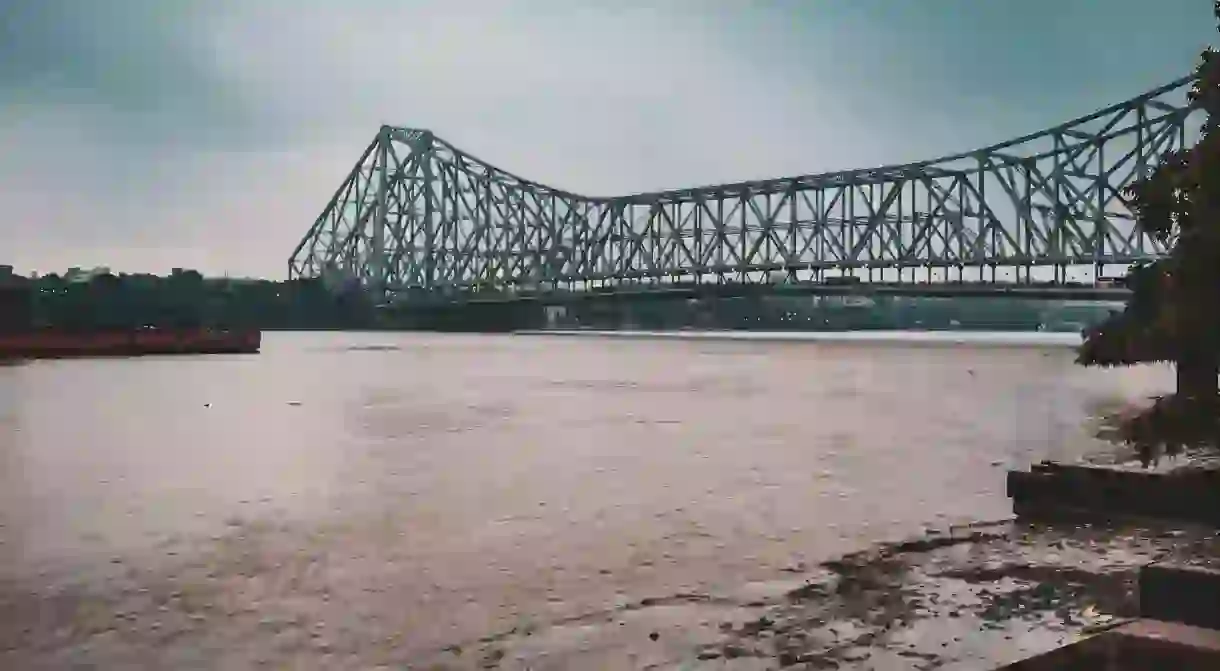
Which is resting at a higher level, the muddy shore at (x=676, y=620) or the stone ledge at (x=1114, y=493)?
the stone ledge at (x=1114, y=493)

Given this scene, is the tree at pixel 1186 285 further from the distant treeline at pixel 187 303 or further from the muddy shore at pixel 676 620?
the distant treeline at pixel 187 303

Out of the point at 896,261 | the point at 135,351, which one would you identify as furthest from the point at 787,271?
the point at 135,351

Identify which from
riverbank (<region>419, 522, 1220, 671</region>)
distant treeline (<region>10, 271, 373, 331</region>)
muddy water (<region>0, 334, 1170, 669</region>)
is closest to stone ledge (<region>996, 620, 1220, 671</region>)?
riverbank (<region>419, 522, 1220, 671</region>)

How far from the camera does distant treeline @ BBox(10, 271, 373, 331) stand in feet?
313

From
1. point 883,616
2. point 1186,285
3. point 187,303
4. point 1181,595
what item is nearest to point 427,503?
point 883,616

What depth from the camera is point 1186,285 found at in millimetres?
6613

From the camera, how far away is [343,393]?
4056 centimetres

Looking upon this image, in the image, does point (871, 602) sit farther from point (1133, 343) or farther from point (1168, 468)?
point (1168, 468)

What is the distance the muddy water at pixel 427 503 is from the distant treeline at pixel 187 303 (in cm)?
5826

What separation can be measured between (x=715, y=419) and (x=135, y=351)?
59770 millimetres

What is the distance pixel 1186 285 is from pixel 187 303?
10920cm

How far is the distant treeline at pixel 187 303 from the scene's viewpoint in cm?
9525

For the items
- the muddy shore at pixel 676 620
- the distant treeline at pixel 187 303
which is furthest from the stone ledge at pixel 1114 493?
the distant treeline at pixel 187 303

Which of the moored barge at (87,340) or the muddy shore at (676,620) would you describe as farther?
the moored barge at (87,340)
